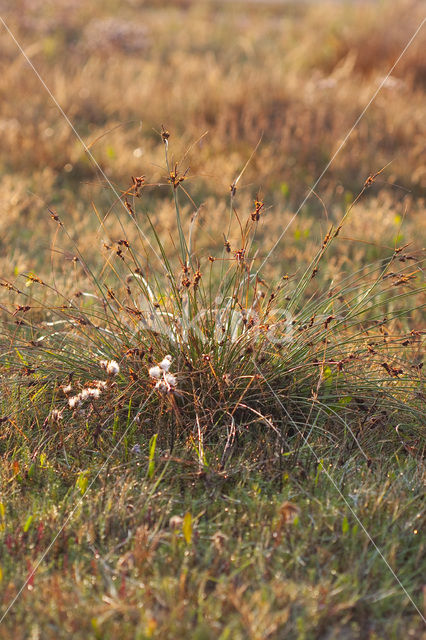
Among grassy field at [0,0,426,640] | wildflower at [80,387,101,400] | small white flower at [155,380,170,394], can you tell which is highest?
small white flower at [155,380,170,394]

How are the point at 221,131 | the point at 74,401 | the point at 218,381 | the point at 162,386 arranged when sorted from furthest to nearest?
the point at 221,131 → the point at 218,381 → the point at 74,401 → the point at 162,386

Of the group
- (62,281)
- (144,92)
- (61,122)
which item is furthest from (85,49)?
(62,281)

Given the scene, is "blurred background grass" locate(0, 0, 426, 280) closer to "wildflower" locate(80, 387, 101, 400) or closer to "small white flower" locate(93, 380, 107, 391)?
"small white flower" locate(93, 380, 107, 391)

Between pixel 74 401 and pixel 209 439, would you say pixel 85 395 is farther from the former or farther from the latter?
pixel 209 439

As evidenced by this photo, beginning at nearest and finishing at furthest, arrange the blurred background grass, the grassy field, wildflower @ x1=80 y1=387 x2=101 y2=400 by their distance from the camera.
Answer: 1. the grassy field
2. wildflower @ x1=80 y1=387 x2=101 y2=400
3. the blurred background grass

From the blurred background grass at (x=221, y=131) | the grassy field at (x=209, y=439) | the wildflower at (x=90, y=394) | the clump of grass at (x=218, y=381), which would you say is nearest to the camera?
the grassy field at (x=209, y=439)

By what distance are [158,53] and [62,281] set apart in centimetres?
734

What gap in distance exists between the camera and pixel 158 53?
33.1ft

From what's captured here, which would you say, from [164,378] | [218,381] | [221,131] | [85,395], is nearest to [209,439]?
[218,381]

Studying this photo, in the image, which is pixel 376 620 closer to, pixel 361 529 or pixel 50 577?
pixel 361 529

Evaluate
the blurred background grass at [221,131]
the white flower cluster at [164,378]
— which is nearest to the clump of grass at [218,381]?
the white flower cluster at [164,378]

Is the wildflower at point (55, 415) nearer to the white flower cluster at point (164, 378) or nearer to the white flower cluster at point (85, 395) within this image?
the white flower cluster at point (85, 395)

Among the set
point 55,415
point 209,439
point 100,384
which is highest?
point 100,384

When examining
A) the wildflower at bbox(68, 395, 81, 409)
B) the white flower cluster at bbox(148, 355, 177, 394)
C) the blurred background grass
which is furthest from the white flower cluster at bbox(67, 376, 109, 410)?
the blurred background grass
